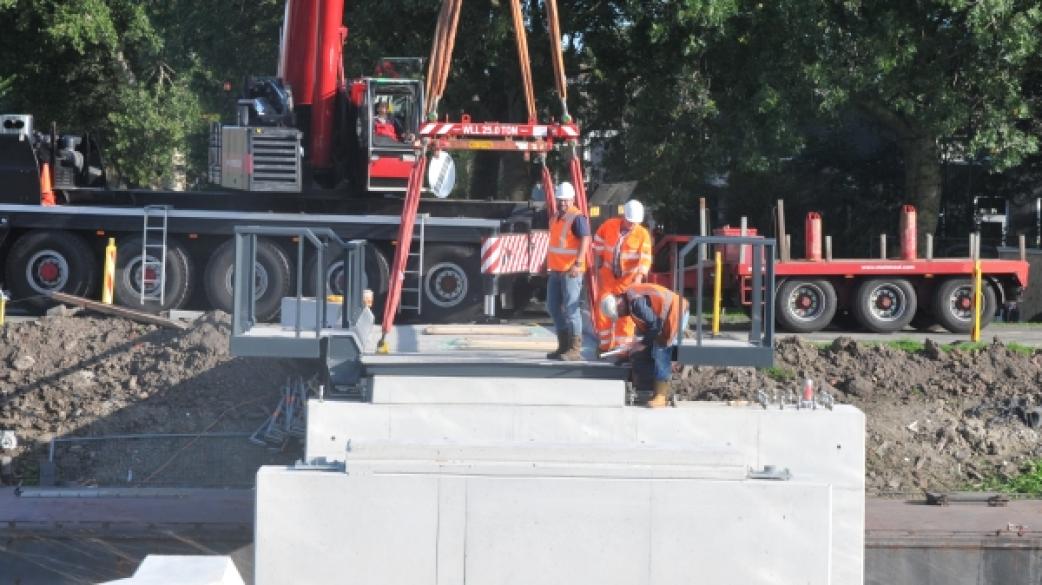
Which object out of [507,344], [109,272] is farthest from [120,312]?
[507,344]

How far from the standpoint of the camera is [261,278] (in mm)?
20000

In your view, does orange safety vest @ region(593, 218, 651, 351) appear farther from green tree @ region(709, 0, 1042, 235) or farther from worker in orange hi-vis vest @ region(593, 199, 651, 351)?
green tree @ region(709, 0, 1042, 235)

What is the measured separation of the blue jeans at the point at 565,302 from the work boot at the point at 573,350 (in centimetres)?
4

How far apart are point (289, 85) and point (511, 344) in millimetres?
8870

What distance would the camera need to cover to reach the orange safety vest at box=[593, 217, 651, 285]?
12.3 m

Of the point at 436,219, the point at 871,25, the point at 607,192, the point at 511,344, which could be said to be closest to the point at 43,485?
the point at 511,344

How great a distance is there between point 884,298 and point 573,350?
10.4 metres

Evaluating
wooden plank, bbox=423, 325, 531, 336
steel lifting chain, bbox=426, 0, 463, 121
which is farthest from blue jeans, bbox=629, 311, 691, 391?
steel lifting chain, bbox=426, 0, 463, 121

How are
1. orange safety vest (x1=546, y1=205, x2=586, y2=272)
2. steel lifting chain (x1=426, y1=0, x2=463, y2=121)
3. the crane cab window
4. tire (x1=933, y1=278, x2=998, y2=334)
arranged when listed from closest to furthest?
orange safety vest (x1=546, y1=205, x2=586, y2=272) < steel lifting chain (x1=426, y1=0, x2=463, y2=121) < the crane cab window < tire (x1=933, y1=278, x2=998, y2=334)

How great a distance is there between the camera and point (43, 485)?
48.5ft

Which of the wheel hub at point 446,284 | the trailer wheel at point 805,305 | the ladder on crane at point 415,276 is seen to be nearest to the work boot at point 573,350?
the ladder on crane at point 415,276

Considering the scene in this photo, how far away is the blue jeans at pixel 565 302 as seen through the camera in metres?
12.1

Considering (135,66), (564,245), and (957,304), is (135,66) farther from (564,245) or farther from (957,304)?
(564,245)

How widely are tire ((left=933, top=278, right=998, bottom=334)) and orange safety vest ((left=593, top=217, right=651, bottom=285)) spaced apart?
1012 cm
